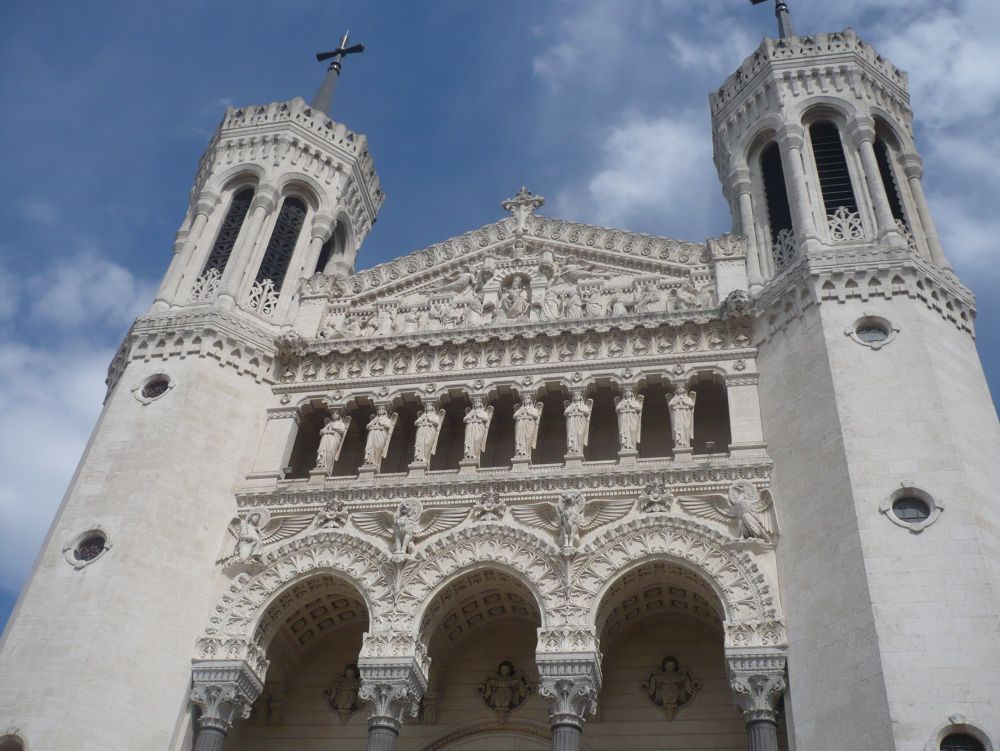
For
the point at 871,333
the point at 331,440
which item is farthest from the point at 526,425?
the point at 871,333

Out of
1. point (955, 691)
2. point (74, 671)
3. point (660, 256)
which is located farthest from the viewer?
point (660, 256)

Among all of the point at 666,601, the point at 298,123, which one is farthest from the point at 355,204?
the point at 666,601

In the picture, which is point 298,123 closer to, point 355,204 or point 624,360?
point 355,204

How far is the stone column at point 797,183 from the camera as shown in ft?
69.4

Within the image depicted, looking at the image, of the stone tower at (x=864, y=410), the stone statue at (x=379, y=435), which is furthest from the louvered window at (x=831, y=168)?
the stone statue at (x=379, y=435)

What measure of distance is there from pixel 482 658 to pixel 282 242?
1206 centimetres

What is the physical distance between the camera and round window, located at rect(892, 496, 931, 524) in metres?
16.1

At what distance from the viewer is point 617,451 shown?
67.7 feet

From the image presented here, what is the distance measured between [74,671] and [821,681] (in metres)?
12.0

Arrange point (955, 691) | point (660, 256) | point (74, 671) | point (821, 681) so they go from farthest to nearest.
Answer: point (660, 256) < point (74, 671) < point (821, 681) < point (955, 691)

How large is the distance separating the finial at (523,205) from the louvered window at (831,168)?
22.0 ft

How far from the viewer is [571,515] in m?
18.3

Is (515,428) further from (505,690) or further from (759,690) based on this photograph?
(759,690)

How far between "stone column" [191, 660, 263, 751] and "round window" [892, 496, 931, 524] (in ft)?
37.3
